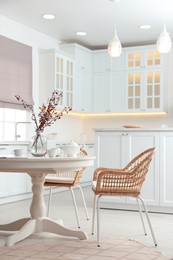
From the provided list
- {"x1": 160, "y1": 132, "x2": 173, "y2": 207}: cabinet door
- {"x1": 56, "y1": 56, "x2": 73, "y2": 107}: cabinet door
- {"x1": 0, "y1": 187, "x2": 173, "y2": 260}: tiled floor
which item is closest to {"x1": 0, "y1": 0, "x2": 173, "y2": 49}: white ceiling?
{"x1": 56, "y1": 56, "x2": 73, "y2": 107}: cabinet door

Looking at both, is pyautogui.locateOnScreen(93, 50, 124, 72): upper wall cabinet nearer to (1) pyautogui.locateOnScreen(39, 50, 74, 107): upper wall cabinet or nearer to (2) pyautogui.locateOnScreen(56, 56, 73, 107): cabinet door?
(2) pyautogui.locateOnScreen(56, 56, 73, 107): cabinet door

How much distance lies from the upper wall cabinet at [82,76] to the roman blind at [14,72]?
1.15 meters

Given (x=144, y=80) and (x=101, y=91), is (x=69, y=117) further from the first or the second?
(x=144, y=80)

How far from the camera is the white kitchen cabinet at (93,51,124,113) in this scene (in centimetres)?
818

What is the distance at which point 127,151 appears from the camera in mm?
5234

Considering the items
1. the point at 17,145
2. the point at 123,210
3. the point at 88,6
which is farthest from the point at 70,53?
the point at 123,210

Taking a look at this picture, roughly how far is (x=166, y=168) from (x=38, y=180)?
185 cm

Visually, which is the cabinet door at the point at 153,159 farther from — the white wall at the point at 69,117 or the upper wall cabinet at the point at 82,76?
the upper wall cabinet at the point at 82,76

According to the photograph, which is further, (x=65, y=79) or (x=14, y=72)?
(x=65, y=79)

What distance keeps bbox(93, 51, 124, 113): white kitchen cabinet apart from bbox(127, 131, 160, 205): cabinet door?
299 centimetres

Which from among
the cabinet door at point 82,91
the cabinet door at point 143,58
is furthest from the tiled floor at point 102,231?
the cabinet door at point 143,58

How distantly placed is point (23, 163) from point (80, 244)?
0.83 m

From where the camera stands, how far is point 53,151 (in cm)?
355

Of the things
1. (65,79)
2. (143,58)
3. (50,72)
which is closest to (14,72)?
(50,72)
